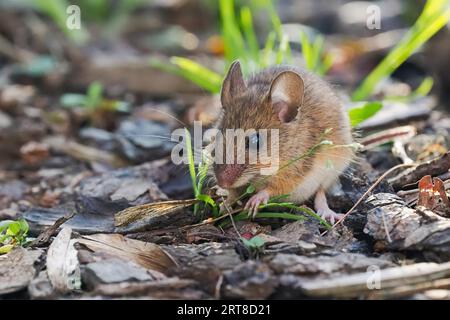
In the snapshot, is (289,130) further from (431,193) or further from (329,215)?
(431,193)

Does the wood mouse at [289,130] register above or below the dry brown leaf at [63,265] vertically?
above

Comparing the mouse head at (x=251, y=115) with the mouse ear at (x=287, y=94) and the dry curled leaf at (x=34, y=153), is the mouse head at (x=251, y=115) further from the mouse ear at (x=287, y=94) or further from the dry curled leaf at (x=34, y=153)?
the dry curled leaf at (x=34, y=153)

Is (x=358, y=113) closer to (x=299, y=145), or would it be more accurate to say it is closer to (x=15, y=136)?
(x=299, y=145)

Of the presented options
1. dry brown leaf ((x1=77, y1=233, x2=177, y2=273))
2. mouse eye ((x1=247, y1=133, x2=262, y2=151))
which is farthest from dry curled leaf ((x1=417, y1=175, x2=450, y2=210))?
dry brown leaf ((x1=77, y1=233, x2=177, y2=273))

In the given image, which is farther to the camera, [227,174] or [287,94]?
[287,94]

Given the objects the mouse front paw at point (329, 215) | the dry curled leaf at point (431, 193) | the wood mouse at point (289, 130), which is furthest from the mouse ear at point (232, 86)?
the dry curled leaf at point (431, 193)

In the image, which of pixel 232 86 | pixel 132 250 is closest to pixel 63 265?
pixel 132 250

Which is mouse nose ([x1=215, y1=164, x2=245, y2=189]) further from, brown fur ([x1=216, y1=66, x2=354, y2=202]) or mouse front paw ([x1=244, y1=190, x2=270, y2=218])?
mouse front paw ([x1=244, y1=190, x2=270, y2=218])
